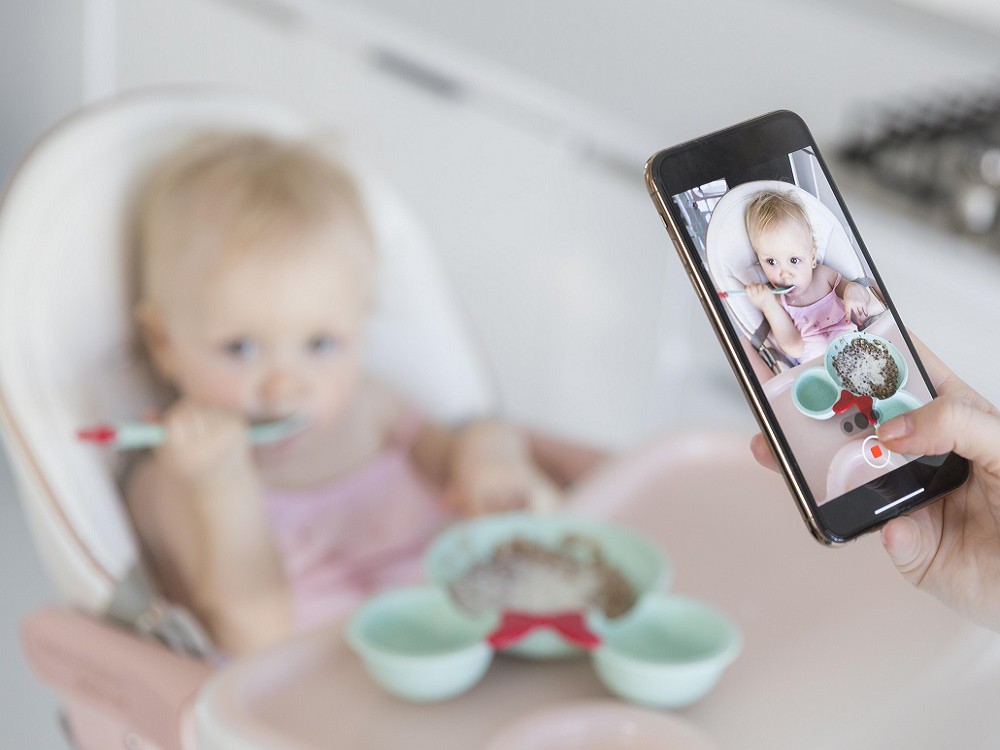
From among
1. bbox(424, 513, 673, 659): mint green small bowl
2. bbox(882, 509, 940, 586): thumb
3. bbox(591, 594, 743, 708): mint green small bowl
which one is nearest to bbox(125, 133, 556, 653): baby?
bbox(424, 513, 673, 659): mint green small bowl

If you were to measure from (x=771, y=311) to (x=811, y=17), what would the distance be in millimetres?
1149

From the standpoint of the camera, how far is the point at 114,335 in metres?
0.89

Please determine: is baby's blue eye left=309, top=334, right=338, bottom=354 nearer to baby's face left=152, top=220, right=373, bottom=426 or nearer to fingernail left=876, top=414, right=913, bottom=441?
baby's face left=152, top=220, right=373, bottom=426

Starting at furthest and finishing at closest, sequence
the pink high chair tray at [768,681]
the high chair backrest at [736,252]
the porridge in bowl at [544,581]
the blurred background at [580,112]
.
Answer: the blurred background at [580,112], the porridge in bowl at [544,581], the pink high chair tray at [768,681], the high chair backrest at [736,252]

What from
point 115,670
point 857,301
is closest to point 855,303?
point 857,301

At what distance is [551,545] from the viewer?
0.73 metres

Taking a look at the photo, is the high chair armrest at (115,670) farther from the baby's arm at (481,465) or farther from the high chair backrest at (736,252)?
the high chair backrest at (736,252)

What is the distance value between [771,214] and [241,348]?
57 cm

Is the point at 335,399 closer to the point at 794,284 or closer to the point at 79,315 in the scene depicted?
the point at 79,315

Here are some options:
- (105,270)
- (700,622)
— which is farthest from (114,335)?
(700,622)

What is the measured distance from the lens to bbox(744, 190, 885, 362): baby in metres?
0.42

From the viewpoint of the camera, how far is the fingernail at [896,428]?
0.43 metres

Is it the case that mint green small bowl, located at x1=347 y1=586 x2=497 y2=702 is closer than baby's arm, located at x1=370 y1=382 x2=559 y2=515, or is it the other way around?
mint green small bowl, located at x1=347 y1=586 x2=497 y2=702

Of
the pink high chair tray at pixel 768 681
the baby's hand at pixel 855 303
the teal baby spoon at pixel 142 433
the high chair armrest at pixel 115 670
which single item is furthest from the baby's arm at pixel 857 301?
the teal baby spoon at pixel 142 433
